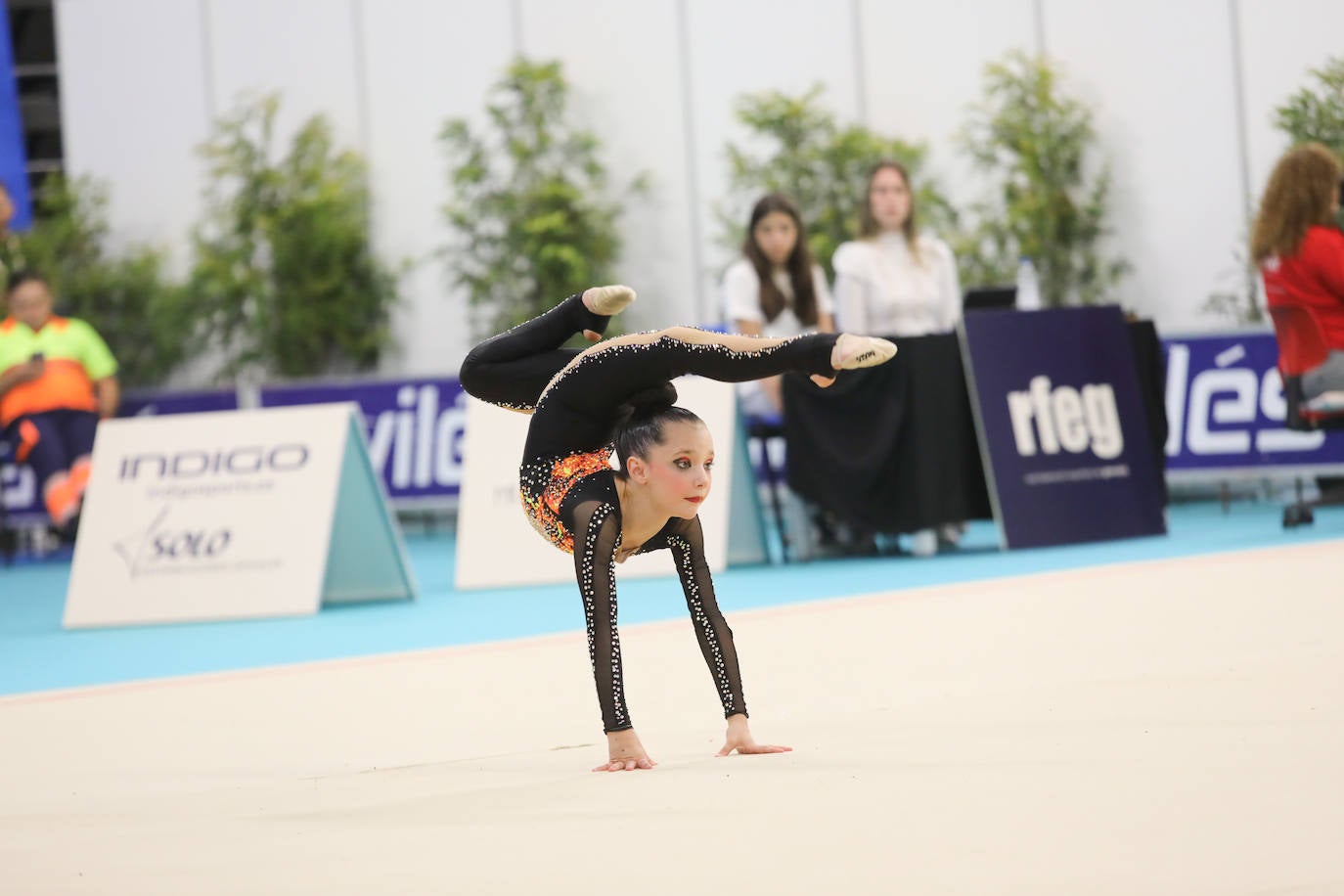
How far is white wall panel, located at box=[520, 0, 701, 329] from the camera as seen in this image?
13.2 m

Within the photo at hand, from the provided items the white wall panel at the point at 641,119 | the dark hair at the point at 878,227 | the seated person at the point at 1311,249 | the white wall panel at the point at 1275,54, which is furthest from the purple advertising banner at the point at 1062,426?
the white wall panel at the point at 641,119

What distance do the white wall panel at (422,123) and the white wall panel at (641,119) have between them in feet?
2.34

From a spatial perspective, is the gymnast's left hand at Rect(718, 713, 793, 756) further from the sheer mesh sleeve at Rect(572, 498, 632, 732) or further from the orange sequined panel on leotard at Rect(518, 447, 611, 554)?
the orange sequined panel on leotard at Rect(518, 447, 611, 554)

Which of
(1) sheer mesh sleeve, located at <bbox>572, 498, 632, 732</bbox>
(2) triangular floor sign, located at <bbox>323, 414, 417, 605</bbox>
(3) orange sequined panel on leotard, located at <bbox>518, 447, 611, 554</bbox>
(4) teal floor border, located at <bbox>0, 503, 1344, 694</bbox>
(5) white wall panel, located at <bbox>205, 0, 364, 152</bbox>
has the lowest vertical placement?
(4) teal floor border, located at <bbox>0, 503, 1344, 694</bbox>

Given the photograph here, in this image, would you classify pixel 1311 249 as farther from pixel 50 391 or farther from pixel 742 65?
pixel 50 391

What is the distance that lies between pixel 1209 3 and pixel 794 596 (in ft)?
21.3

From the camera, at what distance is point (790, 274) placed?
7.92 meters

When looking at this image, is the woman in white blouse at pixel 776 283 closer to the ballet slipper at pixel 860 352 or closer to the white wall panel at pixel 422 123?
the ballet slipper at pixel 860 352

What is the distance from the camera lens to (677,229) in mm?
13195

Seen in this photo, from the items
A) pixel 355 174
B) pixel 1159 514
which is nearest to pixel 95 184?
pixel 355 174

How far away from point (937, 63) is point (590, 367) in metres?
9.25

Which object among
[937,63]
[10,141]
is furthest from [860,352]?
[937,63]

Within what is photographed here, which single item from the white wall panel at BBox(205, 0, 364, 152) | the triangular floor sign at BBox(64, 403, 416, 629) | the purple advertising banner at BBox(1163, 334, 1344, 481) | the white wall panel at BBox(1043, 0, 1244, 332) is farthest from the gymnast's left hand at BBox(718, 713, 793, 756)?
the white wall panel at BBox(205, 0, 364, 152)

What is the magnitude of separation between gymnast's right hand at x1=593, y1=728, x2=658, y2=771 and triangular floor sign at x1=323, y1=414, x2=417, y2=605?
4277 mm
